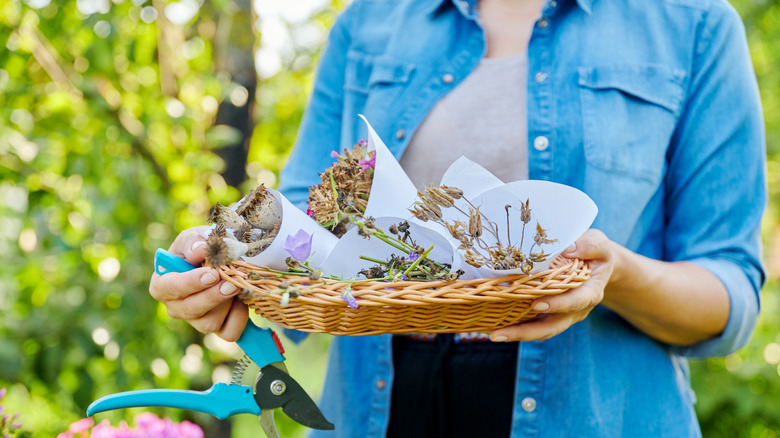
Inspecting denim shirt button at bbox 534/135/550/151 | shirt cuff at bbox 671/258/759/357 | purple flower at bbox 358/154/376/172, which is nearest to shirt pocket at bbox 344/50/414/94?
denim shirt button at bbox 534/135/550/151

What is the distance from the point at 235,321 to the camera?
913mm

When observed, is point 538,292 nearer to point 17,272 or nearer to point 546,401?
point 546,401

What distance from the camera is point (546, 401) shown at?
1121 mm

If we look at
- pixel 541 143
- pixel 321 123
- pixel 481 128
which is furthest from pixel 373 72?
pixel 541 143

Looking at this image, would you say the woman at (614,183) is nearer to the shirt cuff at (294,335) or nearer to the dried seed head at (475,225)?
the shirt cuff at (294,335)

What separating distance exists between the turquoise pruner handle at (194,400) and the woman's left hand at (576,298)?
360 millimetres

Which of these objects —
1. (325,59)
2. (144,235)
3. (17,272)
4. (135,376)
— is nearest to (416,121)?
(325,59)

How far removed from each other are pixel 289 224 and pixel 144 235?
1.25 m

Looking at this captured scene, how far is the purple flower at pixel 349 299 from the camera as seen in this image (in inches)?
29.2

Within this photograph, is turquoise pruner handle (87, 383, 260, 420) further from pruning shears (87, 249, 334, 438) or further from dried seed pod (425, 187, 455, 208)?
dried seed pod (425, 187, 455, 208)

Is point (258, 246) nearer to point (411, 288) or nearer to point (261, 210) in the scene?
point (261, 210)

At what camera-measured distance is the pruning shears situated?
89 centimetres

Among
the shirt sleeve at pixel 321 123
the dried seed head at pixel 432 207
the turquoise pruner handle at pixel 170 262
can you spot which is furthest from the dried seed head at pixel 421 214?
the shirt sleeve at pixel 321 123

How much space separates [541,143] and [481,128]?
108 millimetres
